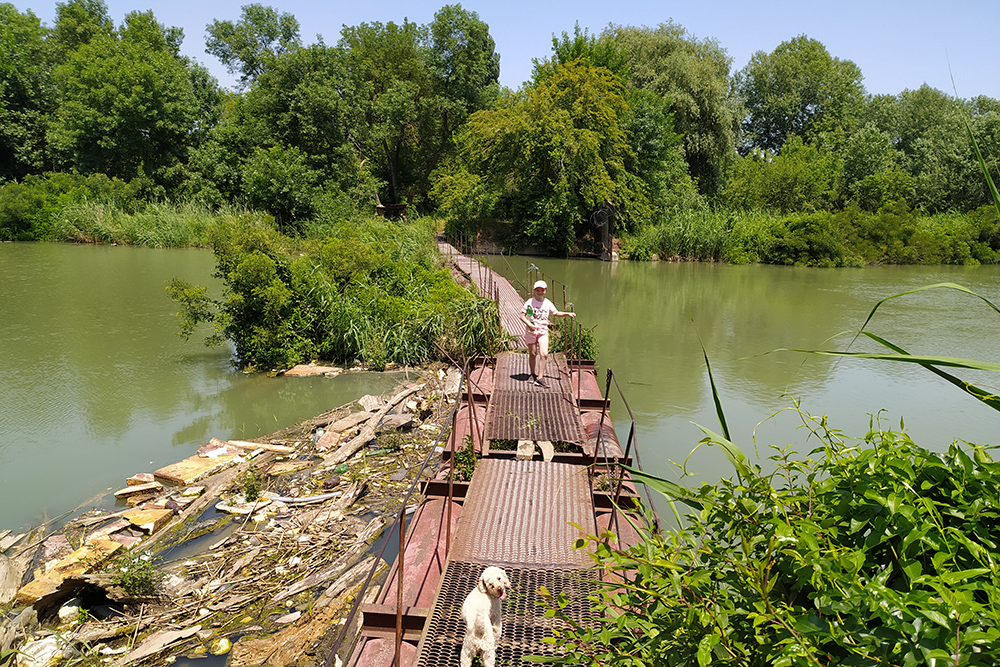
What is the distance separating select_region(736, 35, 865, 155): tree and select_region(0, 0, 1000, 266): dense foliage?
904 cm

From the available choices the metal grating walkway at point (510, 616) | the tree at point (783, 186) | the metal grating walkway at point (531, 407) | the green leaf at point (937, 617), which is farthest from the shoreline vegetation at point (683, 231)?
the green leaf at point (937, 617)

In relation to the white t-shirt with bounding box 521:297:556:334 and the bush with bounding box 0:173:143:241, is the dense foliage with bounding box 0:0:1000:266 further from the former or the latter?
the white t-shirt with bounding box 521:297:556:334

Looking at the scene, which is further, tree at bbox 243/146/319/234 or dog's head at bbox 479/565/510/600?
tree at bbox 243/146/319/234

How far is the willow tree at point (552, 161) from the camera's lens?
25844 mm

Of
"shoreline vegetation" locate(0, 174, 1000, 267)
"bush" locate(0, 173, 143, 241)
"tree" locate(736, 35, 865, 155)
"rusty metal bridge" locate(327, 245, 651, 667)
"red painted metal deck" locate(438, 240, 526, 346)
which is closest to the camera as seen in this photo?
"rusty metal bridge" locate(327, 245, 651, 667)

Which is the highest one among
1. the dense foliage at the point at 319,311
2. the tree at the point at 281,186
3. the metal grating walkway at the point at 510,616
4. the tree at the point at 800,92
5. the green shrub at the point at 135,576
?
the tree at the point at 800,92

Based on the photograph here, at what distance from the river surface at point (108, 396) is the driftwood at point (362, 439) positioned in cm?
131

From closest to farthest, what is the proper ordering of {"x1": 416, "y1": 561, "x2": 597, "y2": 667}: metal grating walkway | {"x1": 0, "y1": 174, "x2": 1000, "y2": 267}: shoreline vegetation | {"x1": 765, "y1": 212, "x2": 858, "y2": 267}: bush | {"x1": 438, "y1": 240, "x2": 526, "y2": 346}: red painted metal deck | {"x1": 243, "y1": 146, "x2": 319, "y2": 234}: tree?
{"x1": 416, "y1": 561, "x2": 597, "y2": 667}: metal grating walkway
{"x1": 438, "y1": 240, "x2": 526, "y2": 346}: red painted metal deck
{"x1": 243, "y1": 146, "x2": 319, "y2": 234}: tree
{"x1": 0, "y1": 174, "x2": 1000, "y2": 267}: shoreline vegetation
{"x1": 765, "y1": 212, "x2": 858, "y2": 267}: bush

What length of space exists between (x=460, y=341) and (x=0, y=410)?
23.3 ft

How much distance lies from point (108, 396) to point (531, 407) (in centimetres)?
713

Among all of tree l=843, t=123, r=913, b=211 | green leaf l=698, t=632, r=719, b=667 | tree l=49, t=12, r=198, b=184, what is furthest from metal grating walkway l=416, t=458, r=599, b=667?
tree l=843, t=123, r=913, b=211

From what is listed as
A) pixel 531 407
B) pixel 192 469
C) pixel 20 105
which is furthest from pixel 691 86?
pixel 20 105

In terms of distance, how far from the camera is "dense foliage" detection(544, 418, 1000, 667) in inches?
47.6

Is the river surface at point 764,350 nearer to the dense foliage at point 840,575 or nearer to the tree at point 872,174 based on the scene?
the dense foliage at point 840,575
